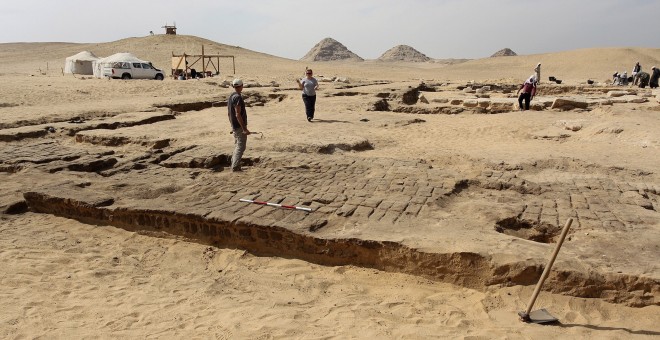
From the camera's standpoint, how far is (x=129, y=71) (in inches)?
1065

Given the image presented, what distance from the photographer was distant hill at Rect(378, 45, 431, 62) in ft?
324

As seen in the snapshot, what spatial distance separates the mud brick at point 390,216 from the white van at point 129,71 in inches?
→ 991

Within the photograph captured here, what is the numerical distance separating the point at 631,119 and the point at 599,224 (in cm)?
733

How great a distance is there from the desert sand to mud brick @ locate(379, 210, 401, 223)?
25mm

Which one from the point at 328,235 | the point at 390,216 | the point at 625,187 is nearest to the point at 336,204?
the point at 390,216

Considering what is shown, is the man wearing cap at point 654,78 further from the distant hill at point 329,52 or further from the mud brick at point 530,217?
the distant hill at point 329,52

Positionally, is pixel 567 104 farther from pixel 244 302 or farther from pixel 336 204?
pixel 244 302

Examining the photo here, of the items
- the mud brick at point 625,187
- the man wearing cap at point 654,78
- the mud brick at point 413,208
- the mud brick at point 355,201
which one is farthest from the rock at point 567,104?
the man wearing cap at point 654,78

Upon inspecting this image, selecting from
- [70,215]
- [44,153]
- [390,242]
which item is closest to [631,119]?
[390,242]

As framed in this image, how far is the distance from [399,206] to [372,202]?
1.10 feet

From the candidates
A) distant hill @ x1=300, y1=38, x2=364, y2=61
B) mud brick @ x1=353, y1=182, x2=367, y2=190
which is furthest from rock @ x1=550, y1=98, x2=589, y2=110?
distant hill @ x1=300, y1=38, x2=364, y2=61

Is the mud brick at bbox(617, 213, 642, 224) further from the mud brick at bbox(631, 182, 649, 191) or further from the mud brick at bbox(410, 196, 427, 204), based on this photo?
the mud brick at bbox(410, 196, 427, 204)

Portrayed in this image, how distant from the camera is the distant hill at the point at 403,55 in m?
98.7

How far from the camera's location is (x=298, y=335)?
3605mm
